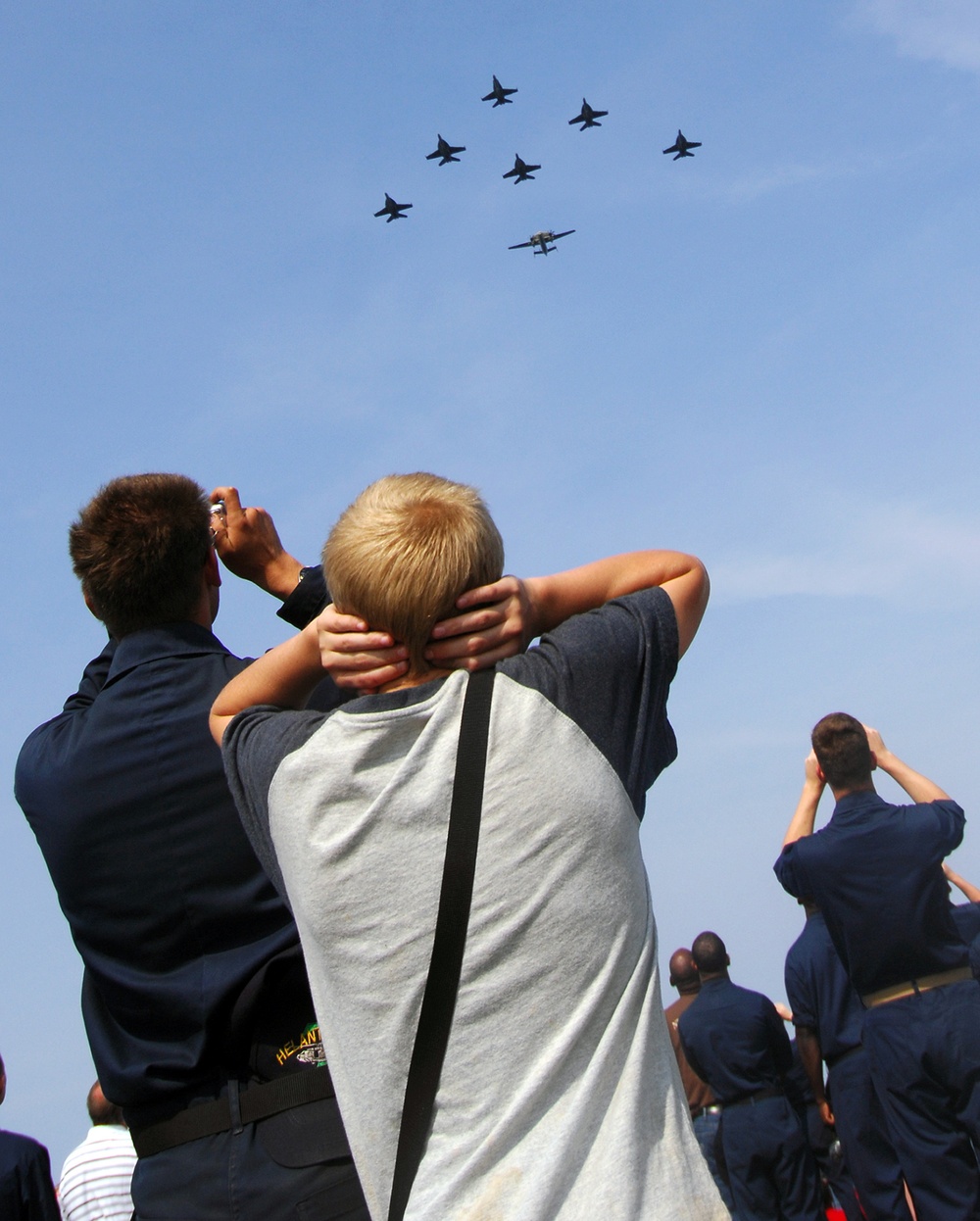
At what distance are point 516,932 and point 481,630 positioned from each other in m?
0.45

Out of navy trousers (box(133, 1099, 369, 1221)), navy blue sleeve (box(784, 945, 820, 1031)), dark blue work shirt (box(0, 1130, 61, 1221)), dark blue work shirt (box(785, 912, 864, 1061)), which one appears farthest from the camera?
navy blue sleeve (box(784, 945, 820, 1031))

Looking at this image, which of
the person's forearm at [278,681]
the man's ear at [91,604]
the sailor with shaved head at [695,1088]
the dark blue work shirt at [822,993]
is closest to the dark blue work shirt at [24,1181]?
the sailor with shaved head at [695,1088]

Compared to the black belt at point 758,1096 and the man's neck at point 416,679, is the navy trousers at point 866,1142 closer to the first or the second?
the black belt at point 758,1096

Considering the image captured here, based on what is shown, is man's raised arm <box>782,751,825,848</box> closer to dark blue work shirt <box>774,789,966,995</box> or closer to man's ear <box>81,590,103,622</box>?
dark blue work shirt <box>774,789,966,995</box>

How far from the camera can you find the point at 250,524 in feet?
9.59

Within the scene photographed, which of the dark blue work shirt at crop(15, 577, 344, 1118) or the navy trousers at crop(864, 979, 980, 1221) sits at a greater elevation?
the dark blue work shirt at crop(15, 577, 344, 1118)

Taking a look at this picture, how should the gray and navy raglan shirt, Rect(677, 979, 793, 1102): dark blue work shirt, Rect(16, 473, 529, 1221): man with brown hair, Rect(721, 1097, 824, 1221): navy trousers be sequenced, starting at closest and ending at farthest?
the gray and navy raglan shirt
Rect(16, 473, 529, 1221): man with brown hair
Rect(721, 1097, 824, 1221): navy trousers
Rect(677, 979, 793, 1102): dark blue work shirt

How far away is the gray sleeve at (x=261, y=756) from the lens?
1.99 m

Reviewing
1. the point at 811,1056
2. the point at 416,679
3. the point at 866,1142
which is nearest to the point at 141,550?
the point at 416,679

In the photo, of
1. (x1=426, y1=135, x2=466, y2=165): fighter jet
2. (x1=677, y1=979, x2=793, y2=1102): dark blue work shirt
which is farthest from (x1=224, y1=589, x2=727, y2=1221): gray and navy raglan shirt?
(x1=426, y1=135, x2=466, y2=165): fighter jet

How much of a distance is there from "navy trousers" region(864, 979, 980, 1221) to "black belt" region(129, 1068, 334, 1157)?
167 inches

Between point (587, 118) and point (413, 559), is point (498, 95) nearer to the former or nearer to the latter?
point (587, 118)

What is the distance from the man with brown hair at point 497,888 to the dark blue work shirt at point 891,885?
4.23 metres

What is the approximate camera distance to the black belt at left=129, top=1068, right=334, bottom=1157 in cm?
233
